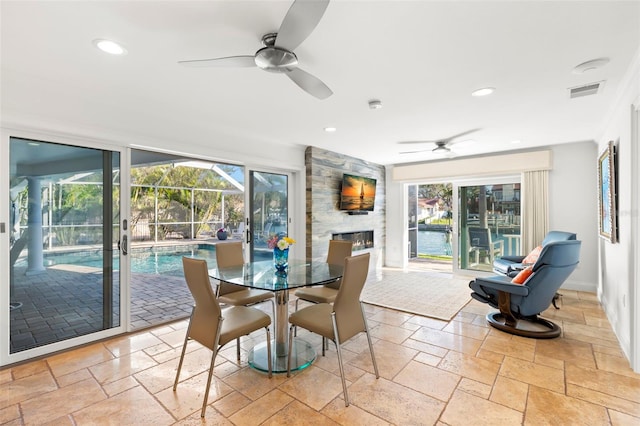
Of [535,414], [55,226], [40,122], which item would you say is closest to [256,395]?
[535,414]

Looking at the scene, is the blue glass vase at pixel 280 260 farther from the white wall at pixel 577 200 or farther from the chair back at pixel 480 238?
the white wall at pixel 577 200

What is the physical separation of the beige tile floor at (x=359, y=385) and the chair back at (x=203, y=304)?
0.42 meters

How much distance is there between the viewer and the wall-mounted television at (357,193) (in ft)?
18.0

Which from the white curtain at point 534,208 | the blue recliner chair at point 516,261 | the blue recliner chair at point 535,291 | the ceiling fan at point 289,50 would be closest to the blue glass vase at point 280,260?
the ceiling fan at point 289,50

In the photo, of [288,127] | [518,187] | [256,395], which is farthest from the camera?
[518,187]

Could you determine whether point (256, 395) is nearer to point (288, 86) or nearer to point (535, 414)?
point (535, 414)

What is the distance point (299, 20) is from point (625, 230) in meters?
3.21

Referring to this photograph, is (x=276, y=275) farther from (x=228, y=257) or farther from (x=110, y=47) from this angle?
(x=110, y=47)

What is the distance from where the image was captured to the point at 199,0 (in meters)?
1.55

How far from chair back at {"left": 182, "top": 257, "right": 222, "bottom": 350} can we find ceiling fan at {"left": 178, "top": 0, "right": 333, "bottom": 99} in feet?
4.18

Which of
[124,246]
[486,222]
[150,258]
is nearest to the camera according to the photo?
[124,246]

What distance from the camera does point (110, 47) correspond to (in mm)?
1971

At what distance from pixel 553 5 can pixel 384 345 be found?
8.95 ft

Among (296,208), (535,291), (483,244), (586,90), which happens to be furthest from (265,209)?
(483,244)
